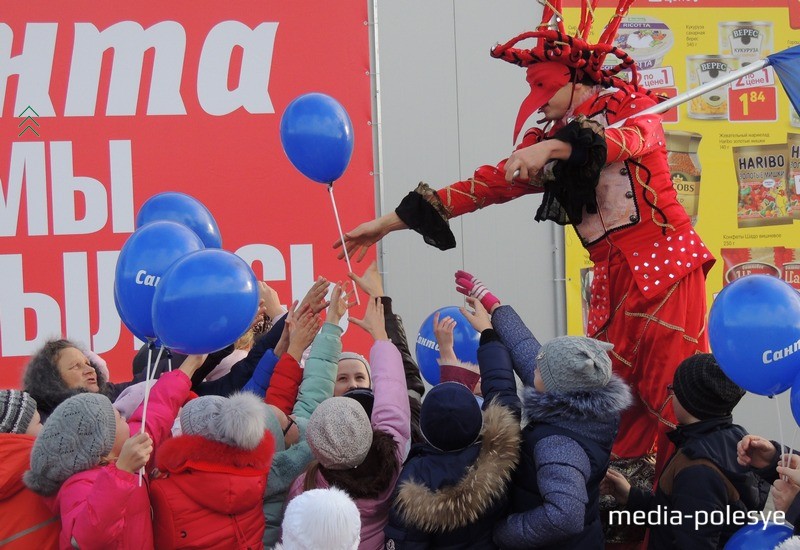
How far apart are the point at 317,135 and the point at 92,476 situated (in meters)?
1.64

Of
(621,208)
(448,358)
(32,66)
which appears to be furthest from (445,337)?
(32,66)

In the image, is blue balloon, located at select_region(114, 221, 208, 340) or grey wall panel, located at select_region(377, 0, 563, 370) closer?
blue balloon, located at select_region(114, 221, 208, 340)

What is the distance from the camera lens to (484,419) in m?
2.72

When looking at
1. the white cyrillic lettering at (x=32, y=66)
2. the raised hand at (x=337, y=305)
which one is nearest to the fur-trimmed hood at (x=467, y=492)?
the raised hand at (x=337, y=305)

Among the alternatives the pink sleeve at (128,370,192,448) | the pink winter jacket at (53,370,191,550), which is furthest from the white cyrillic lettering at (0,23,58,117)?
the pink winter jacket at (53,370,191,550)

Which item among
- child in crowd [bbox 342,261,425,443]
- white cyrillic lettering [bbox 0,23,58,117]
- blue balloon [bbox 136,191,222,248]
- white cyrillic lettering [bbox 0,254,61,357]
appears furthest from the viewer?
white cyrillic lettering [bbox 0,23,58,117]

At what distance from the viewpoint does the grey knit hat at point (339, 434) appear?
269 cm

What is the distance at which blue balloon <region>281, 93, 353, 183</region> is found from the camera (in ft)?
12.2

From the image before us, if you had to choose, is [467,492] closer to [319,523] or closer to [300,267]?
[319,523]

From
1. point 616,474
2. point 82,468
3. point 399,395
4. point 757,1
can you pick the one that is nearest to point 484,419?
point 399,395

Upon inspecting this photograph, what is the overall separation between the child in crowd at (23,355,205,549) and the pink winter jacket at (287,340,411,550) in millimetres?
545

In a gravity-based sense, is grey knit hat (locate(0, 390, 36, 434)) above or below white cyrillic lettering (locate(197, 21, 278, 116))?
below

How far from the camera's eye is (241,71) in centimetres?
549

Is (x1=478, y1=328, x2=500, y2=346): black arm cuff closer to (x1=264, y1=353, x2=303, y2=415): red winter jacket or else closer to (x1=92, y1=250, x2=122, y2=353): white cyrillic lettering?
(x1=264, y1=353, x2=303, y2=415): red winter jacket
